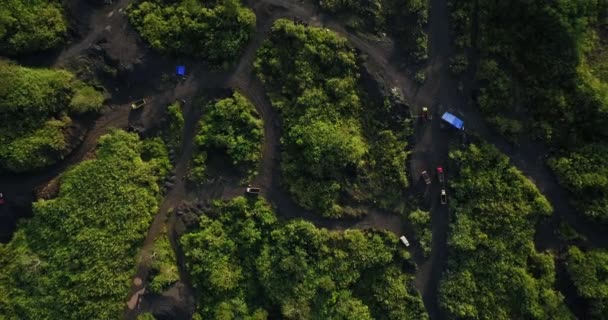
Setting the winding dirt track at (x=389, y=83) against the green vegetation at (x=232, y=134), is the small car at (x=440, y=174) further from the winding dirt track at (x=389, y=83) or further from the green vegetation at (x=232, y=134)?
the green vegetation at (x=232, y=134)

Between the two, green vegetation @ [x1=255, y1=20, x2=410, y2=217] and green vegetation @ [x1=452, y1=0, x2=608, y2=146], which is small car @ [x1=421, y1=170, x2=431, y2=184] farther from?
green vegetation @ [x1=452, y1=0, x2=608, y2=146]

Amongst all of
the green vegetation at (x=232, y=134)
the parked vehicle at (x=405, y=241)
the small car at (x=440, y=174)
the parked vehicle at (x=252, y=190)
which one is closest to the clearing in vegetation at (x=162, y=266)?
the green vegetation at (x=232, y=134)

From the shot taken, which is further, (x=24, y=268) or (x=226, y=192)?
(x=226, y=192)

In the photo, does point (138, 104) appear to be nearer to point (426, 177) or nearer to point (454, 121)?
point (426, 177)

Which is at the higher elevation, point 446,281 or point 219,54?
point 219,54

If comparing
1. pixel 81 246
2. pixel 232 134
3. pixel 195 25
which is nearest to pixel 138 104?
pixel 195 25

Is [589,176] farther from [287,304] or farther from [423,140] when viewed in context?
[287,304]

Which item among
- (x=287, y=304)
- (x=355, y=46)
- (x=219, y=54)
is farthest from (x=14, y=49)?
(x=287, y=304)
